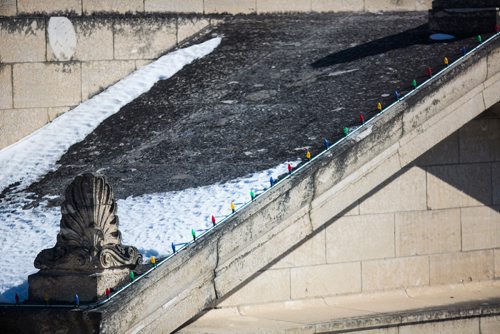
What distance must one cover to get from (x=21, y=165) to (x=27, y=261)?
3156mm

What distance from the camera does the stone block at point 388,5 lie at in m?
19.7

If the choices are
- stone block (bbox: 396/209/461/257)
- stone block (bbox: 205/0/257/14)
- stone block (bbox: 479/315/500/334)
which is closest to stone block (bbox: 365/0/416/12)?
stone block (bbox: 205/0/257/14)

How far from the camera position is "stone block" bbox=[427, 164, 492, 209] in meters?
15.1

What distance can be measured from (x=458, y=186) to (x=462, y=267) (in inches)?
38.8

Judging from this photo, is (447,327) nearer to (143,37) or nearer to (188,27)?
(143,37)

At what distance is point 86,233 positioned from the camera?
11.5 m

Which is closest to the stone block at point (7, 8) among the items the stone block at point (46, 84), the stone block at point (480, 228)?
the stone block at point (46, 84)

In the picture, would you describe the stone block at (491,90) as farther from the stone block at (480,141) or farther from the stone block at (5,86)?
the stone block at (5,86)

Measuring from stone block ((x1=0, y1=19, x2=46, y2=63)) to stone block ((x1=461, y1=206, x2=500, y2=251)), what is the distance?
596 cm

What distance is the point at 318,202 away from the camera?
1326cm

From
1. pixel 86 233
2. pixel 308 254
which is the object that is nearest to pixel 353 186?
pixel 308 254

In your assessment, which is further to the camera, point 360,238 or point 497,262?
point 497,262

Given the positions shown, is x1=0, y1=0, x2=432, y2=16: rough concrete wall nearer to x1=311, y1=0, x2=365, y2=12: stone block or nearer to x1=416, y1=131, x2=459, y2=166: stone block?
x1=311, y1=0, x2=365, y2=12: stone block

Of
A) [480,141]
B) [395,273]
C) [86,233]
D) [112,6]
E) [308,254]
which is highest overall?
[112,6]
